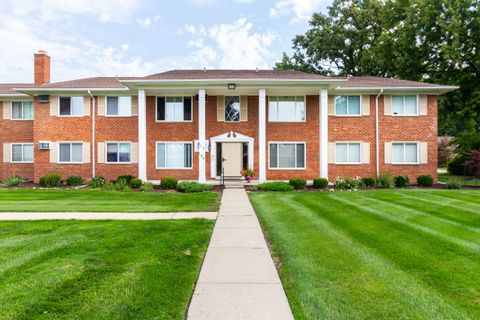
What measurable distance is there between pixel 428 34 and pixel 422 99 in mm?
8189

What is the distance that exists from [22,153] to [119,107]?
6.83 metres

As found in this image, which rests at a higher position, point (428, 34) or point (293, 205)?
point (428, 34)

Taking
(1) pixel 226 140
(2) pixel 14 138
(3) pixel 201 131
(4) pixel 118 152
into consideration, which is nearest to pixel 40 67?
(2) pixel 14 138

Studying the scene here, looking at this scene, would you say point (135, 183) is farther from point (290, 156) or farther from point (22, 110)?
point (22, 110)

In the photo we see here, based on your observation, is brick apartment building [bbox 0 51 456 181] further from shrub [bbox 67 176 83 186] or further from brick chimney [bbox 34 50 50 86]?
brick chimney [bbox 34 50 50 86]

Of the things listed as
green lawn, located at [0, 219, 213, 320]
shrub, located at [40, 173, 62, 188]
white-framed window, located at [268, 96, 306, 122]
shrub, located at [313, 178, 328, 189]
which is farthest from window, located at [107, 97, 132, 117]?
green lawn, located at [0, 219, 213, 320]

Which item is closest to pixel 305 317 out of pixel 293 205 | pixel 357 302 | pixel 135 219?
pixel 357 302

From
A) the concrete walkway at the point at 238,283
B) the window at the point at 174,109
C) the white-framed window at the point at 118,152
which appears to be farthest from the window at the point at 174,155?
the concrete walkway at the point at 238,283

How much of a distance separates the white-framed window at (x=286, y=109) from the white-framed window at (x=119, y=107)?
27.2 feet

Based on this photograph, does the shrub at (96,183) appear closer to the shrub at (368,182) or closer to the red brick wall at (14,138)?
the red brick wall at (14,138)

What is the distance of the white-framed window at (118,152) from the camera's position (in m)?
17.9

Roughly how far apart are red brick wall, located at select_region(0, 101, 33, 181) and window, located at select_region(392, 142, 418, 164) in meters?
21.7

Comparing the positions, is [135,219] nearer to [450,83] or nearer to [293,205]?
[293,205]

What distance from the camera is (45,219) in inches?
302
